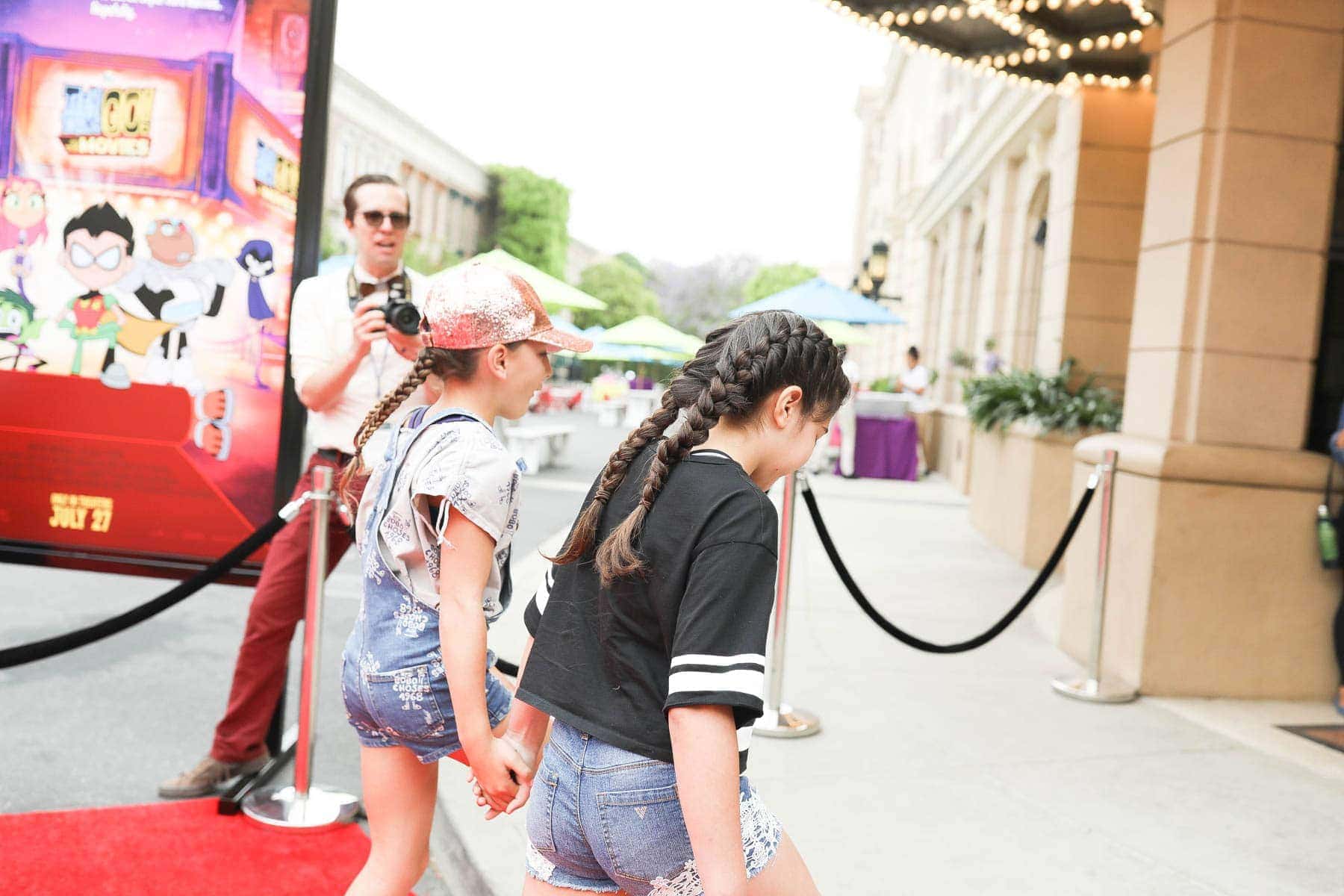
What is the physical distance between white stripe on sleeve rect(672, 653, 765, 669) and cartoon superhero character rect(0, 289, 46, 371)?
12.8ft

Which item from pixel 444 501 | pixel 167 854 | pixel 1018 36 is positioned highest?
pixel 1018 36

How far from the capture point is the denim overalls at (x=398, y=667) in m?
2.36

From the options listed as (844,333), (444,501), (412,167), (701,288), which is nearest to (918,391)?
(844,333)

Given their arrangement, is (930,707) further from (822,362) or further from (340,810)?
(822,362)

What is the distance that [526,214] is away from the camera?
89875mm

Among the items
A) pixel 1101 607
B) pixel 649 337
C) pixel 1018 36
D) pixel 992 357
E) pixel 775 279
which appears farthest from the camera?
pixel 775 279

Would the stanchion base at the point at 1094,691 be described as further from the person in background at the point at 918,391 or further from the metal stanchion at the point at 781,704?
the person in background at the point at 918,391

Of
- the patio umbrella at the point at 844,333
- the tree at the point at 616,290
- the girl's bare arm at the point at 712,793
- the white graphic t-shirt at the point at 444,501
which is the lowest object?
the girl's bare arm at the point at 712,793

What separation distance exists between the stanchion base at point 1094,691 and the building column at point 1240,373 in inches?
4.6

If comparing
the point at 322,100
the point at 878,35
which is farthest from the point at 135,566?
the point at 878,35

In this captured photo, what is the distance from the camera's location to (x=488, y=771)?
202cm

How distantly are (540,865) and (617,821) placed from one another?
0.26 metres

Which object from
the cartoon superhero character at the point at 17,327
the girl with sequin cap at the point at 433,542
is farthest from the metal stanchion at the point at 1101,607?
the cartoon superhero character at the point at 17,327

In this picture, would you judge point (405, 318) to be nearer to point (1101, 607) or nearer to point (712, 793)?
point (712, 793)
